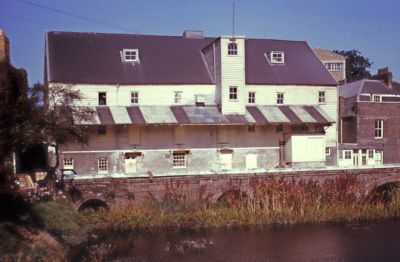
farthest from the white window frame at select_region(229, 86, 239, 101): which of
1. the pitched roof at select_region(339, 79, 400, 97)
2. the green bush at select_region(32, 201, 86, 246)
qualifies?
the green bush at select_region(32, 201, 86, 246)

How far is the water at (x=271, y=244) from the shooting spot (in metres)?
20.9

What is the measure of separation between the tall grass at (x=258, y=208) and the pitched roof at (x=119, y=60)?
12991 millimetres

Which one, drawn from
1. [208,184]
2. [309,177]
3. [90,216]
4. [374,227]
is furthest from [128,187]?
[374,227]

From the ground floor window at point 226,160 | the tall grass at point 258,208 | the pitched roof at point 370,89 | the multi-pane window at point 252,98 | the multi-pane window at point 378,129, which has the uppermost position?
the pitched roof at point 370,89

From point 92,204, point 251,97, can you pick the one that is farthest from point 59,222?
point 251,97

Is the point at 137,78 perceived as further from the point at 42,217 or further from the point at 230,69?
the point at 42,217

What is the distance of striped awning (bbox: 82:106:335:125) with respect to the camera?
35281 mm

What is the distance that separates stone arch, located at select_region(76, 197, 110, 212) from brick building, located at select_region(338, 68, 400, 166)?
69.6ft

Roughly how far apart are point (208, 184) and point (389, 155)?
2080cm

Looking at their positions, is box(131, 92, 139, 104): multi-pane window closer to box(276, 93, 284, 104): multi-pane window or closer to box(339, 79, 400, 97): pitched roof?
box(276, 93, 284, 104): multi-pane window

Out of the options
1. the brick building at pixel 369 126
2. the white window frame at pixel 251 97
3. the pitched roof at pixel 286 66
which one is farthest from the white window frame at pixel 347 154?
the white window frame at pixel 251 97

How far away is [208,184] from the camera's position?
93.9ft

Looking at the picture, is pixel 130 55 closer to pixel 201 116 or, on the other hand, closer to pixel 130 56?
pixel 130 56

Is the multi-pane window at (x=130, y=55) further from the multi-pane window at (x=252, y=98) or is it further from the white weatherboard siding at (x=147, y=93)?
the multi-pane window at (x=252, y=98)
